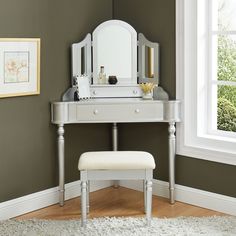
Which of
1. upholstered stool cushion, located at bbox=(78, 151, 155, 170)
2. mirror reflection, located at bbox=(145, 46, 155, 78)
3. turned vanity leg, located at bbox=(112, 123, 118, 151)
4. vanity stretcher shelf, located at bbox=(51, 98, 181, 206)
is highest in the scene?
mirror reflection, located at bbox=(145, 46, 155, 78)

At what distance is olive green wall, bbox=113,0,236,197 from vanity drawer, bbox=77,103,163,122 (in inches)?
11.2

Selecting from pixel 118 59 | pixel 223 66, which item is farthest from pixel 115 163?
pixel 223 66

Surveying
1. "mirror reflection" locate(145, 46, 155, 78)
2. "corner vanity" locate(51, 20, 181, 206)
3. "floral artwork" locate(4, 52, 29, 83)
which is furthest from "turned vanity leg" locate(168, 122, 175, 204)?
"floral artwork" locate(4, 52, 29, 83)

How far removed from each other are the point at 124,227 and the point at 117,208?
474 mm

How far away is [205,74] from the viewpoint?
14.0 feet

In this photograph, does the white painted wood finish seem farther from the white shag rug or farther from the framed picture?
the framed picture

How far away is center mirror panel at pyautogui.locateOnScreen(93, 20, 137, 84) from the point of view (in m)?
4.32

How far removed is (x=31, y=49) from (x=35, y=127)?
1.93 feet

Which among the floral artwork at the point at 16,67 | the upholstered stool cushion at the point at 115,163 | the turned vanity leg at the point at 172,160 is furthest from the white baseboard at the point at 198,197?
the floral artwork at the point at 16,67

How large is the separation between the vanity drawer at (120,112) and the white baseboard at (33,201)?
65 centimetres

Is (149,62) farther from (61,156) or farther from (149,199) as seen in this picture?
(149,199)

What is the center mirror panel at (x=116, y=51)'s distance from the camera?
4.32 m

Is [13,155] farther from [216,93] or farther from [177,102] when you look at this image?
[216,93]

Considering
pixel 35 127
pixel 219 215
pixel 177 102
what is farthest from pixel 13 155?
pixel 219 215
